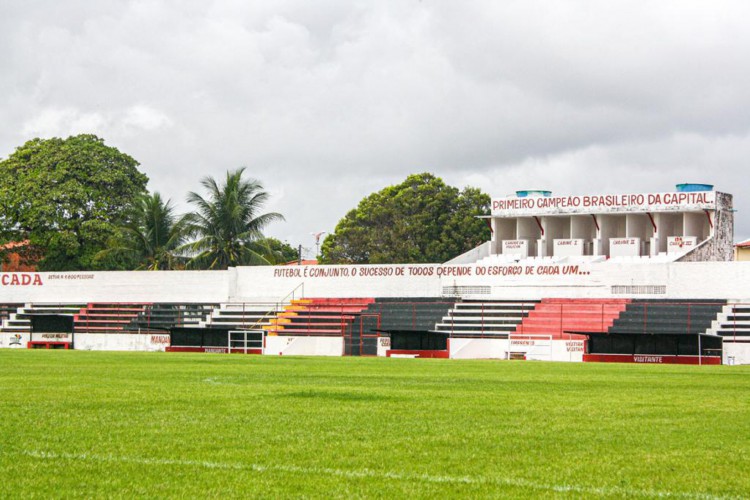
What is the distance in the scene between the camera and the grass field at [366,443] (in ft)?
23.7

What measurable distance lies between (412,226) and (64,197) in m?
27.6

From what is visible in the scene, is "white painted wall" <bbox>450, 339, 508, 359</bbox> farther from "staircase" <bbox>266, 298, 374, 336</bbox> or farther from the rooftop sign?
the rooftop sign

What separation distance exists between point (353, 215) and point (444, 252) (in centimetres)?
985

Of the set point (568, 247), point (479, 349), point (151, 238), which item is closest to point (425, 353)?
point (479, 349)

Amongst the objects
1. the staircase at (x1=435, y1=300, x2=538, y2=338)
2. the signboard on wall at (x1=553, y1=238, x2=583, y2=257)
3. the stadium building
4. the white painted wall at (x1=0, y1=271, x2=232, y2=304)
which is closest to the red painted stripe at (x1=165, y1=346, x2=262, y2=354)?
the stadium building

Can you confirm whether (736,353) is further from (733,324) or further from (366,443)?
(366,443)

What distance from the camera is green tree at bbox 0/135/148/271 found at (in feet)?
246

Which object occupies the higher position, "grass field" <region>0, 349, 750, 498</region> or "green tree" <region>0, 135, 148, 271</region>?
"green tree" <region>0, 135, 148, 271</region>

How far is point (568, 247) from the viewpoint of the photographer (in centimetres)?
6744

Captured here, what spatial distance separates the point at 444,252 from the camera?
87.7 meters

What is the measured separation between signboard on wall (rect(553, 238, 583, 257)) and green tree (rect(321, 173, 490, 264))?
65.6 ft

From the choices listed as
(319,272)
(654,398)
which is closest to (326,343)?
(319,272)

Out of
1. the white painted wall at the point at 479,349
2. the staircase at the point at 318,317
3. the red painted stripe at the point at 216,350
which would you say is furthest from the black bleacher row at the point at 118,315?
the white painted wall at the point at 479,349

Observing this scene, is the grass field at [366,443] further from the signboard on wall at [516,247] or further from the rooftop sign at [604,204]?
the signboard on wall at [516,247]
